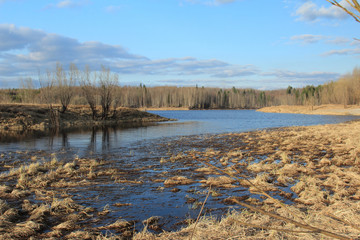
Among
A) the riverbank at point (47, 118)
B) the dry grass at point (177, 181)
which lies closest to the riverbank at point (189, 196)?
the dry grass at point (177, 181)

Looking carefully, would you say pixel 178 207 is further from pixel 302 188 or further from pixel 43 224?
pixel 302 188

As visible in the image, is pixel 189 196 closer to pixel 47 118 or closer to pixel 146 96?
pixel 47 118

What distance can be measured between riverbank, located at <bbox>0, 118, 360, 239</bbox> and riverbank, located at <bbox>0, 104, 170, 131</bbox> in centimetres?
2097

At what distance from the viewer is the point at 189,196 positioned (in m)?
7.14

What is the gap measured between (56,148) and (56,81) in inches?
979

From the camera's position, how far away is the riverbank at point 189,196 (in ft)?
15.2

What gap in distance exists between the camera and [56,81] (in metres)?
38.1

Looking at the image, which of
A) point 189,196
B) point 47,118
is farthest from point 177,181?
point 47,118

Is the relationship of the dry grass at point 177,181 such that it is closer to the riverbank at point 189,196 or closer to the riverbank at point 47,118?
the riverbank at point 189,196

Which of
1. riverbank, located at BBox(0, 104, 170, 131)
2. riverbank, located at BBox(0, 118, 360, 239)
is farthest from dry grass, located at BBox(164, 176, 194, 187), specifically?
riverbank, located at BBox(0, 104, 170, 131)

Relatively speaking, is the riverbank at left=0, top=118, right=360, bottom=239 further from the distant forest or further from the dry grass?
the distant forest

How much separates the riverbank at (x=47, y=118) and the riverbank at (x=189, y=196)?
20974 mm

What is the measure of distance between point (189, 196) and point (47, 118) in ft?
108

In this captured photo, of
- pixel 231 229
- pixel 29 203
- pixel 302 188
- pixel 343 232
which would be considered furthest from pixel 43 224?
pixel 302 188
